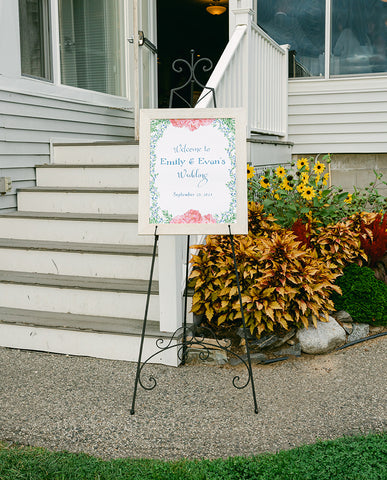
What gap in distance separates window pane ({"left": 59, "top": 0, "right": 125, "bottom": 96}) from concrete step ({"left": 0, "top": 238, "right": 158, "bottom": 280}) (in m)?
2.05

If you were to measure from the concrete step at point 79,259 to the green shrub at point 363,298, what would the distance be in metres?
1.34

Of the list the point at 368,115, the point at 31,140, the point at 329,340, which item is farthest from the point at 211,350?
the point at 368,115

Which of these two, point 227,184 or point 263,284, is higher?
point 227,184

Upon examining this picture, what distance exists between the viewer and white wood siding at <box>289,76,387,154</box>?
6.34 m

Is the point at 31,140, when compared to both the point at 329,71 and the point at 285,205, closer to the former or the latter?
the point at 285,205

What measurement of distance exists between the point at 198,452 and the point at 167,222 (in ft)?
3.76

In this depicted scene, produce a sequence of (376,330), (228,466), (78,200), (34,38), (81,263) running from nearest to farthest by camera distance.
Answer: (228,466)
(376,330)
(81,263)
(78,200)
(34,38)

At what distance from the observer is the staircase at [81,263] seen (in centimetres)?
347

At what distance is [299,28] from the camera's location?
6.58 meters

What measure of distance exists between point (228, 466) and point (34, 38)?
4251 millimetres

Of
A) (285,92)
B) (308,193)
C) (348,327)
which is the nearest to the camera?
(348,327)

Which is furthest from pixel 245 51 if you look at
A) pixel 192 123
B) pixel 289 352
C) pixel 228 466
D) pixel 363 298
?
pixel 228 466

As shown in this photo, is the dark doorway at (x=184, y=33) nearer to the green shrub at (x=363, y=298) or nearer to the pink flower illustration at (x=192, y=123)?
the green shrub at (x=363, y=298)

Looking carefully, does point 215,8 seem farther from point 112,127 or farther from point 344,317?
point 344,317
